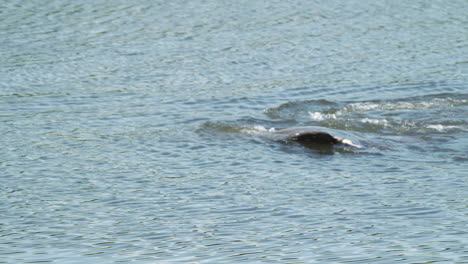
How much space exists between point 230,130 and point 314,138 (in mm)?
1511

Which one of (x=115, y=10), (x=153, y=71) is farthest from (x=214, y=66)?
(x=115, y=10)

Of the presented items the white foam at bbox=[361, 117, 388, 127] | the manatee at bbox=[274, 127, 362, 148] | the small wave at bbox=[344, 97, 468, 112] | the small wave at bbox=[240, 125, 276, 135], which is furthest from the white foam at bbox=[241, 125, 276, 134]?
the small wave at bbox=[344, 97, 468, 112]

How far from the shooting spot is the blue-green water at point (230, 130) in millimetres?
7801

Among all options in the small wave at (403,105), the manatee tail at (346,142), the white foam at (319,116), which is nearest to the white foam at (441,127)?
the small wave at (403,105)

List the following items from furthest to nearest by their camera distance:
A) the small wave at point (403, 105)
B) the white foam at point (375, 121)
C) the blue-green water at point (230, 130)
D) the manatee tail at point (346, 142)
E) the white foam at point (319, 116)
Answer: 1. the small wave at point (403, 105)
2. the white foam at point (319, 116)
3. the white foam at point (375, 121)
4. the manatee tail at point (346, 142)
5. the blue-green water at point (230, 130)

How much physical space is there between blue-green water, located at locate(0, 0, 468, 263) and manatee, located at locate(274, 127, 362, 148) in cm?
22

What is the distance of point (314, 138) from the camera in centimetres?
1158

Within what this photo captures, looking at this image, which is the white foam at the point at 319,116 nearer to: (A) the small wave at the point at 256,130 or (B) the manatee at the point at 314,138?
(A) the small wave at the point at 256,130

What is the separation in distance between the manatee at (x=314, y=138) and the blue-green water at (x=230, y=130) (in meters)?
0.22

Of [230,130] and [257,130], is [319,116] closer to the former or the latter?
[257,130]

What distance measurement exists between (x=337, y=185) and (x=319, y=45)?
9.31 meters

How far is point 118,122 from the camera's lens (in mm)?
12906


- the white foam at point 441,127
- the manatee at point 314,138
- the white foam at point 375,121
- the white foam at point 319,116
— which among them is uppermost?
the manatee at point 314,138

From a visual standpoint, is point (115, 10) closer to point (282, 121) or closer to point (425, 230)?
point (282, 121)
